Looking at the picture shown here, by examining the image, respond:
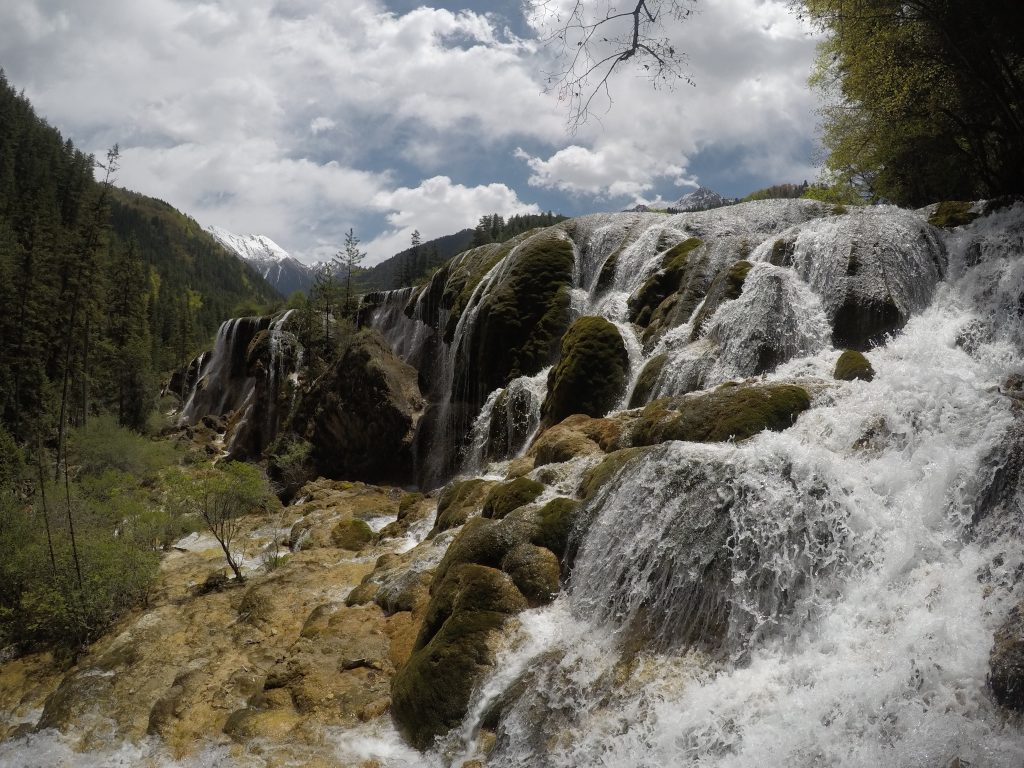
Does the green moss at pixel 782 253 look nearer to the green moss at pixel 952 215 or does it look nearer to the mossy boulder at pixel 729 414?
the green moss at pixel 952 215

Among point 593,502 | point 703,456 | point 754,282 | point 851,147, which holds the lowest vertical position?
point 593,502

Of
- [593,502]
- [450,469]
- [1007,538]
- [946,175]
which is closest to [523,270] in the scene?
[450,469]

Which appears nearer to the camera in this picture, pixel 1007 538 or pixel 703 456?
pixel 1007 538

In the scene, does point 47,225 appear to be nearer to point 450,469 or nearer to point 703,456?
point 450,469

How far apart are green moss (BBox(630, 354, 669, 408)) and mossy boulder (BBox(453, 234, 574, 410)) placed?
26.9 feet

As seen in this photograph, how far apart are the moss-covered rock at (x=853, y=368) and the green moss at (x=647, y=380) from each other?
187 inches

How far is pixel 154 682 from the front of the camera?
32.3 feet

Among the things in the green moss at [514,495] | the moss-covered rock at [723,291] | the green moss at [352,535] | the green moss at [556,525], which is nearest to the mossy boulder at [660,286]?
the moss-covered rock at [723,291]

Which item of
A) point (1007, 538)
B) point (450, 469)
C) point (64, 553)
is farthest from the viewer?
point (450, 469)

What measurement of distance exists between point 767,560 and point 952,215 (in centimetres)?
1278

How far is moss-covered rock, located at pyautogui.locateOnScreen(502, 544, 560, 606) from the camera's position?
8.41 metres

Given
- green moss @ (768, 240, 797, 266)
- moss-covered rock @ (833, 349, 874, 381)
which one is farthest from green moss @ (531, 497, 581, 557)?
green moss @ (768, 240, 797, 266)

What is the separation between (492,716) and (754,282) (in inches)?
472

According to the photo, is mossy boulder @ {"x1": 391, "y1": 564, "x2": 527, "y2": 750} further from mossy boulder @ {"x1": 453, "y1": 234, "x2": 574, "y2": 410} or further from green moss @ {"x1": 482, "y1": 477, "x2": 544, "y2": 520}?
mossy boulder @ {"x1": 453, "y1": 234, "x2": 574, "y2": 410}
